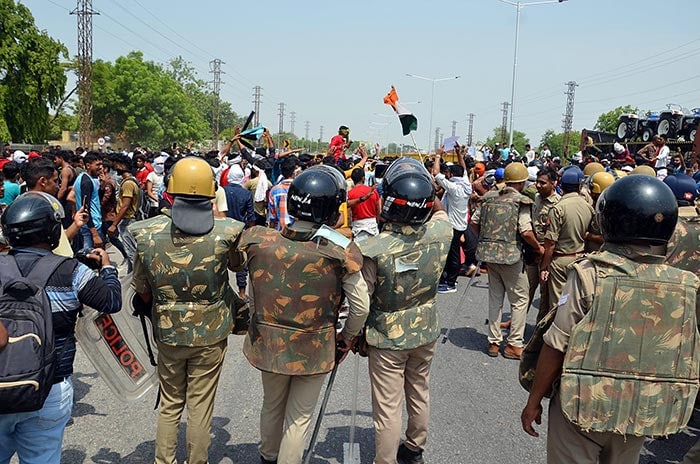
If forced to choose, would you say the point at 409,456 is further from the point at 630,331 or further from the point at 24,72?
the point at 24,72

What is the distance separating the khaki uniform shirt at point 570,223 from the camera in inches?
217

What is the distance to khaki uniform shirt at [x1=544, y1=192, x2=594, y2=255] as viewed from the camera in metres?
5.50

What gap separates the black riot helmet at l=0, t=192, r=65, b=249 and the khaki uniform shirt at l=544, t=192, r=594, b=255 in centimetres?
453

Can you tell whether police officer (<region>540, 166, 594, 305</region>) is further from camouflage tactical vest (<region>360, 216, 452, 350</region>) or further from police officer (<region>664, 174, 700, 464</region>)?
camouflage tactical vest (<region>360, 216, 452, 350</region>)

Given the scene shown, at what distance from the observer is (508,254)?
229 inches

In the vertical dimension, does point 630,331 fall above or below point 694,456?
above

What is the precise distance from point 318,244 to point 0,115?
3735 centimetres

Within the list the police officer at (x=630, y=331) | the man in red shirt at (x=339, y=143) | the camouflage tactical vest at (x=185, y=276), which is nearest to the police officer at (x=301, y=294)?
the camouflage tactical vest at (x=185, y=276)

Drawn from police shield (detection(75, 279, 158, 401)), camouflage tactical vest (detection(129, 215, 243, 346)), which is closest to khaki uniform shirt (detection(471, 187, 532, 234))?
camouflage tactical vest (detection(129, 215, 243, 346))

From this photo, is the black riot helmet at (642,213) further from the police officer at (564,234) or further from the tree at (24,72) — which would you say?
the tree at (24,72)

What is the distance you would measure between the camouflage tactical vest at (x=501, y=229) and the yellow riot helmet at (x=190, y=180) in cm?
361

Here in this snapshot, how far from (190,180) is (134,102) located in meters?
55.3

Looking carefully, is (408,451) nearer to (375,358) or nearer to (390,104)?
(375,358)

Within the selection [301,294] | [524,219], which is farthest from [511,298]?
[301,294]
